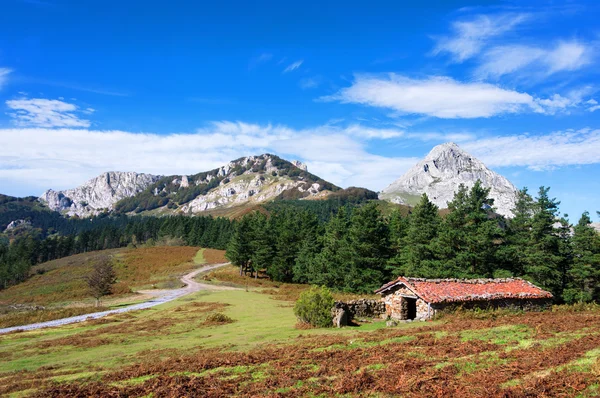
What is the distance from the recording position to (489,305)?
A: 27.6m

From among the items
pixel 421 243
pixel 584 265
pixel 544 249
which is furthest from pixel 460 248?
pixel 584 265

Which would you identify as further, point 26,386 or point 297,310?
point 297,310

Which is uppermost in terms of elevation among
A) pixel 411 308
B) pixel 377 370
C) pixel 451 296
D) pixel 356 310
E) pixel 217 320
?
pixel 451 296

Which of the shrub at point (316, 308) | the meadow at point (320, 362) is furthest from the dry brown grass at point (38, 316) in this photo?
the shrub at point (316, 308)

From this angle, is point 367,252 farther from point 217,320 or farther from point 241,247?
point 241,247

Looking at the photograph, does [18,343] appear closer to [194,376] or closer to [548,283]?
[194,376]

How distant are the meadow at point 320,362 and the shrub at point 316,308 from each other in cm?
123

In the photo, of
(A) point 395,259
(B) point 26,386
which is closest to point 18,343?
(B) point 26,386

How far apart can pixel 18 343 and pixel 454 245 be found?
45.3 metres

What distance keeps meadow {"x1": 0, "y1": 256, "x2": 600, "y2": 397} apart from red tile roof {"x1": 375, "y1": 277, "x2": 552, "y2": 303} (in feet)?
5.35

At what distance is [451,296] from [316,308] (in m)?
10.1

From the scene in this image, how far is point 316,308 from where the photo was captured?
26.5 meters

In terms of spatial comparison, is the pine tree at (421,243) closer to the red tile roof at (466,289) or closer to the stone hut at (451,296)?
the red tile roof at (466,289)

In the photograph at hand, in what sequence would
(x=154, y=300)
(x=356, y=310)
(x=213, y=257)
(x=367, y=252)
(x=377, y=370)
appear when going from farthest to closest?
1. (x=213, y=257)
2. (x=367, y=252)
3. (x=154, y=300)
4. (x=356, y=310)
5. (x=377, y=370)
